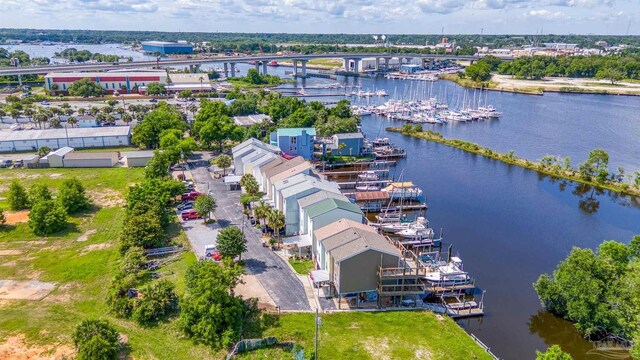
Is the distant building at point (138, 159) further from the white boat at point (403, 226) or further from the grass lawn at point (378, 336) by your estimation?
the grass lawn at point (378, 336)

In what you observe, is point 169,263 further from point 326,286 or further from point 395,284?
point 395,284

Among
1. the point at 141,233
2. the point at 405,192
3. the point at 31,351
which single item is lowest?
the point at 31,351

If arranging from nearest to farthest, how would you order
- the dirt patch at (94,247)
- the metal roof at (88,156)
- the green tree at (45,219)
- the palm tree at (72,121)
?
the dirt patch at (94,247)
the green tree at (45,219)
the metal roof at (88,156)
the palm tree at (72,121)

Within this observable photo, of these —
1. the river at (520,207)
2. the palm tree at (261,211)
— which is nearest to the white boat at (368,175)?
the river at (520,207)

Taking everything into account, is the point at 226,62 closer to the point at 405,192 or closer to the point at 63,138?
the point at 63,138

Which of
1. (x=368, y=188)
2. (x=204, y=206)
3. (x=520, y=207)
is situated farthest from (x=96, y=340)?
(x=520, y=207)

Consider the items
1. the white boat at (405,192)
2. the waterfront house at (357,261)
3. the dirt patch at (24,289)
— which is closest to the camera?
the waterfront house at (357,261)

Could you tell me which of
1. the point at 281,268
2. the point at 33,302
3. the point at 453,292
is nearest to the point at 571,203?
the point at 453,292

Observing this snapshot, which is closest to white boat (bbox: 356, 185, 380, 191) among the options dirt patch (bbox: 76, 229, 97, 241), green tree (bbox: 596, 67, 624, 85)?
dirt patch (bbox: 76, 229, 97, 241)
